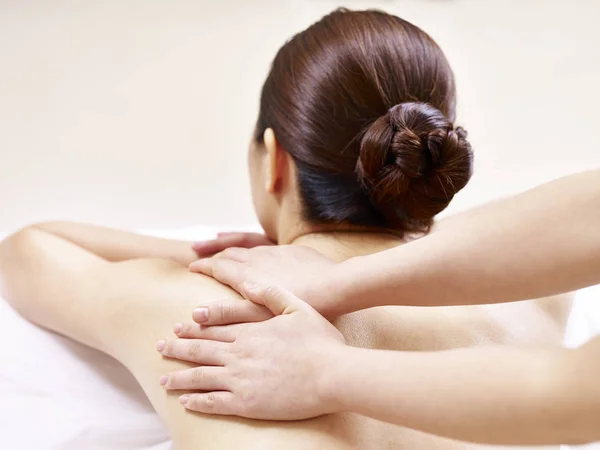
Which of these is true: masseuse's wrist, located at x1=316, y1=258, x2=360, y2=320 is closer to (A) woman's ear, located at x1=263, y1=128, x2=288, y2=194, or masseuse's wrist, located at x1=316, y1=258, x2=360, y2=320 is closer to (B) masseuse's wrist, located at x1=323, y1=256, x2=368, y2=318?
(B) masseuse's wrist, located at x1=323, y1=256, x2=368, y2=318

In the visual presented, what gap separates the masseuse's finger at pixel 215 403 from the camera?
34.4 inches

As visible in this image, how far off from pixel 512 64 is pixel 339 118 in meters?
1.73

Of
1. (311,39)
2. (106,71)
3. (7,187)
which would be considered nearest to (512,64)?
(106,71)

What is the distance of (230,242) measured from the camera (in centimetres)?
142

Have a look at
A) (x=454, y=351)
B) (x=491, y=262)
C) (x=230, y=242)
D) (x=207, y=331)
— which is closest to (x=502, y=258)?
(x=491, y=262)

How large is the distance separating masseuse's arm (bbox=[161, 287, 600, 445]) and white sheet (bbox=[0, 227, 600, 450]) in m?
0.32

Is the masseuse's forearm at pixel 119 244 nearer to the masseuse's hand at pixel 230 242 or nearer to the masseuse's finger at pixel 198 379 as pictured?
the masseuse's hand at pixel 230 242

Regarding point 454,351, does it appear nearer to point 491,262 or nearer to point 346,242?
point 491,262

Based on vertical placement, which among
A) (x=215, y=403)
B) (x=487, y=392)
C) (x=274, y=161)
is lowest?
(x=215, y=403)

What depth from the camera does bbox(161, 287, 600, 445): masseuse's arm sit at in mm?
635

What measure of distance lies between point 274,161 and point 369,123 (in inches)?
6.9

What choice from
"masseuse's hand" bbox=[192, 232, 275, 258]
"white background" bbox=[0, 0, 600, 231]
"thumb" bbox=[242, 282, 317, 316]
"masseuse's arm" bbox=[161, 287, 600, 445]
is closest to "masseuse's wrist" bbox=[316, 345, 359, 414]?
"masseuse's arm" bbox=[161, 287, 600, 445]

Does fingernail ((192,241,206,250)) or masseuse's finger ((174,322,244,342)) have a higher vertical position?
masseuse's finger ((174,322,244,342))

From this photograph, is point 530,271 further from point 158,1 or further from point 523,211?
point 158,1
